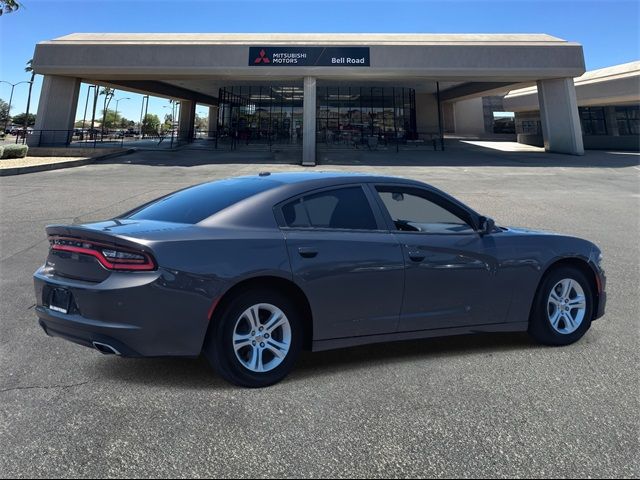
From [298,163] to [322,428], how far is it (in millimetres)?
24670

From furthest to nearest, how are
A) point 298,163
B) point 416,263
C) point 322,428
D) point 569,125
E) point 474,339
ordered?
point 569,125
point 298,163
point 474,339
point 416,263
point 322,428

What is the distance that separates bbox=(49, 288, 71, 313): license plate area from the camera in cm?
310

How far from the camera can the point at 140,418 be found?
282cm

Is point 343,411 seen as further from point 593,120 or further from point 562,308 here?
point 593,120

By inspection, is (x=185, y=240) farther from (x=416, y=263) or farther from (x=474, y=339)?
(x=474, y=339)

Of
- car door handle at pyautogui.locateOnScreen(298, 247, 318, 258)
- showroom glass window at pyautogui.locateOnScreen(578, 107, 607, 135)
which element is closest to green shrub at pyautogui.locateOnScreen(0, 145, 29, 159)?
car door handle at pyautogui.locateOnScreen(298, 247, 318, 258)

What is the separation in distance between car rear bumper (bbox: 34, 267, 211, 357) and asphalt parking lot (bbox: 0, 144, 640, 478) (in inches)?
15.3

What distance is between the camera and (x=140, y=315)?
9.52 feet

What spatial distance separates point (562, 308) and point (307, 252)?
2.46m

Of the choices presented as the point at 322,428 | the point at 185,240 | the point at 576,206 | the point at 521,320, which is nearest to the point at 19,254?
the point at 185,240

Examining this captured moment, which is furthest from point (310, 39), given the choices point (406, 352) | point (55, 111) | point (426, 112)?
point (406, 352)

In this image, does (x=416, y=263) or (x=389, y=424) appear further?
(x=416, y=263)

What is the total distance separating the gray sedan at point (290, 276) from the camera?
116 inches

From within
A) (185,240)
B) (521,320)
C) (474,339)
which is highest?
(185,240)
